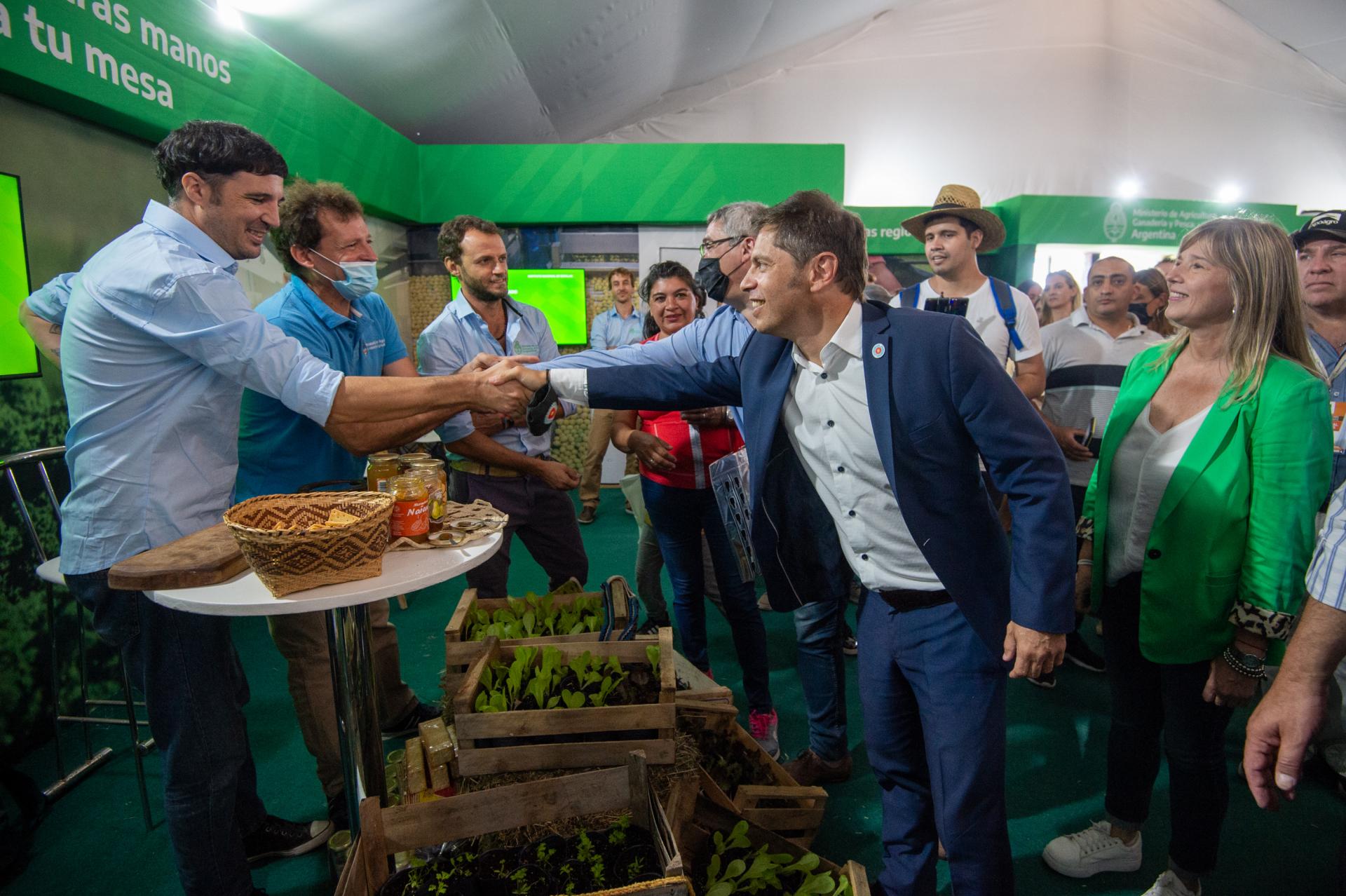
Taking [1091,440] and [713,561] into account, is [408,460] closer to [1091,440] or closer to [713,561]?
[713,561]

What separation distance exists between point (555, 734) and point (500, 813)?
0.24 m

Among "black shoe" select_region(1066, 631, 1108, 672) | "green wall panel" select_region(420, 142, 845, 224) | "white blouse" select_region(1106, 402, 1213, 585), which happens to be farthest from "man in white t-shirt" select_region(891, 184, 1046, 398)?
"green wall panel" select_region(420, 142, 845, 224)

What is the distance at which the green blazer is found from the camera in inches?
61.2

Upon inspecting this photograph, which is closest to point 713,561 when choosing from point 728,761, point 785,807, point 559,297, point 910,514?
point 728,761

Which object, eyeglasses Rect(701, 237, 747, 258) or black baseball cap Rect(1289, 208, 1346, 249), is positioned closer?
eyeglasses Rect(701, 237, 747, 258)

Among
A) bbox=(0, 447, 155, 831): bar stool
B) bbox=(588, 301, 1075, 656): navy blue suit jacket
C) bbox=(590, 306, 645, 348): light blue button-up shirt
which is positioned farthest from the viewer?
bbox=(590, 306, 645, 348): light blue button-up shirt

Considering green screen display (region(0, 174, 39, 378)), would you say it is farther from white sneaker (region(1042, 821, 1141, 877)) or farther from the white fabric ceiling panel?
the white fabric ceiling panel

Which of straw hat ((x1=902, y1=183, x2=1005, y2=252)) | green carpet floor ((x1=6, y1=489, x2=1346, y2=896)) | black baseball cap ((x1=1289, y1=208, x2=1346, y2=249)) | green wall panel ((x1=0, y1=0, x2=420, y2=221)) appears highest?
green wall panel ((x1=0, y1=0, x2=420, y2=221))

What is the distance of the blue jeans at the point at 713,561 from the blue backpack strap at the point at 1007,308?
1.42 meters

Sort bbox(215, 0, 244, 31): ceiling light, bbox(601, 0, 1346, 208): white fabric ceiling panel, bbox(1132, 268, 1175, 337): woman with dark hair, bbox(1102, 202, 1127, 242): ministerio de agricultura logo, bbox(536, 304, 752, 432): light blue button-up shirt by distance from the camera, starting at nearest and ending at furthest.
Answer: bbox(536, 304, 752, 432): light blue button-up shirt → bbox(215, 0, 244, 31): ceiling light → bbox(1132, 268, 1175, 337): woman with dark hair → bbox(1102, 202, 1127, 242): ministerio de agricultura logo → bbox(601, 0, 1346, 208): white fabric ceiling panel

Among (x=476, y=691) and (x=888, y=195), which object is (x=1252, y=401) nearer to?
(x=476, y=691)

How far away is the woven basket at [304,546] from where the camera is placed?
129 centimetres

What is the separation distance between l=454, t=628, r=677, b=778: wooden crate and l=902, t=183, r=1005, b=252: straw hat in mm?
2209

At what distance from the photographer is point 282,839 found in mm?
2201
